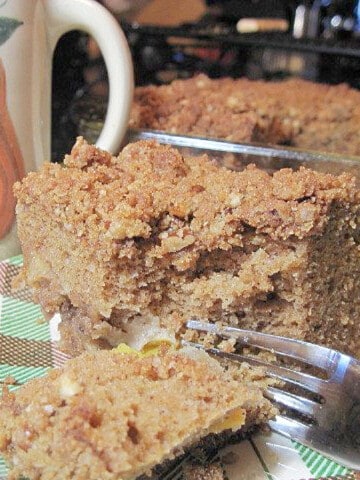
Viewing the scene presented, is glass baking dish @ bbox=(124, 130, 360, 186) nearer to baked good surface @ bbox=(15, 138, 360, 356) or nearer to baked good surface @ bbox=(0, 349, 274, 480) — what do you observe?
baked good surface @ bbox=(15, 138, 360, 356)

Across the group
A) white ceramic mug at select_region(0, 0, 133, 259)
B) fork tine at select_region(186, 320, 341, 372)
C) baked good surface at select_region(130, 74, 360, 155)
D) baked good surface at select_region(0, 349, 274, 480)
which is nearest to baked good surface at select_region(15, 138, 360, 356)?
fork tine at select_region(186, 320, 341, 372)

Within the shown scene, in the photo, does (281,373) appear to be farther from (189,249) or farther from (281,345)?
(189,249)

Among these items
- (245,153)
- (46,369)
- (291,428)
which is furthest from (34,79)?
(291,428)

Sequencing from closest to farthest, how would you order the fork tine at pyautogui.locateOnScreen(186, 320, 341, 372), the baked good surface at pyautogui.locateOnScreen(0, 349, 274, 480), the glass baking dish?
the baked good surface at pyautogui.locateOnScreen(0, 349, 274, 480), the fork tine at pyautogui.locateOnScreen(186, 320, 341, 372), the glass baking dish

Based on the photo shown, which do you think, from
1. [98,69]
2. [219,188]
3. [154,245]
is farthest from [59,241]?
[98,69]

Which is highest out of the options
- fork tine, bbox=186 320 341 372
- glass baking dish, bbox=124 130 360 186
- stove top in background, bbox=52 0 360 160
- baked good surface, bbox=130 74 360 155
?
stove top in background, bbox=52 0 360 160

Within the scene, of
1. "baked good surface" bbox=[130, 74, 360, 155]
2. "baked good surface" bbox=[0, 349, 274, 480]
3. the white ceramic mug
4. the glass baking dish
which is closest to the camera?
"baked good surface" bbox=[0, 349, 274, 480]
